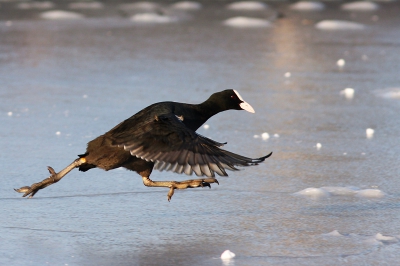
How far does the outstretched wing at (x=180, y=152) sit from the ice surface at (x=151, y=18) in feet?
26.9

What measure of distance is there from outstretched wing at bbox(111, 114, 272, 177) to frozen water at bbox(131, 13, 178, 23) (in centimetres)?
823

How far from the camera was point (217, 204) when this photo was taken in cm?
454

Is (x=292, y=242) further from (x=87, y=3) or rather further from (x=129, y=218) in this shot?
(x=87, y=3)

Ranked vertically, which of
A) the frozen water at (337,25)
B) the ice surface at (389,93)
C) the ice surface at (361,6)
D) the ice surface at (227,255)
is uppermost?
the ice surface at (361,6)

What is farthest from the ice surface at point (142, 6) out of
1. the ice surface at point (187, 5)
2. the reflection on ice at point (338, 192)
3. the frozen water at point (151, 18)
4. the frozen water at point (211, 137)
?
the reflection on ice at point (338, 192)

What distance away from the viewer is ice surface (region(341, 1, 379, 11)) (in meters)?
13.6

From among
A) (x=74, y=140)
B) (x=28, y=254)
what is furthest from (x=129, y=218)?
(x=74, y=140)

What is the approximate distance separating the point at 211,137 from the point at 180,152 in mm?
2056

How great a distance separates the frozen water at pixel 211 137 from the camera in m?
3.86

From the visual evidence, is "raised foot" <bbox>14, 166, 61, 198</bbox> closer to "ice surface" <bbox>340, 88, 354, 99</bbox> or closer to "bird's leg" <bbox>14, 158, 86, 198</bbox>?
"bird's leg" <bbox>14, 158, 86, 198</bbox>

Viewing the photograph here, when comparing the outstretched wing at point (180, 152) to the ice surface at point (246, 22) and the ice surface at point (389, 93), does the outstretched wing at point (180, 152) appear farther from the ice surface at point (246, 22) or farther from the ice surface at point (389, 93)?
the ice surface at point (246, 22)

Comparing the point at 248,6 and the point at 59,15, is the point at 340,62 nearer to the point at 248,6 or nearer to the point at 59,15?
the point at 248,6

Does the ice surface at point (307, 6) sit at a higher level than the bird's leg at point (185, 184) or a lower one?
higher

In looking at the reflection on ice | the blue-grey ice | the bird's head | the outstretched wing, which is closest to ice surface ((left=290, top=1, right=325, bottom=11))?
the blue-grey ice
